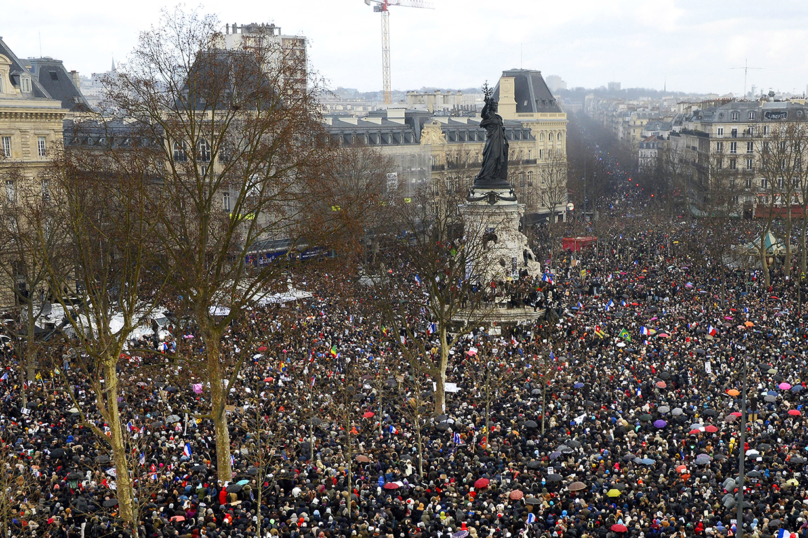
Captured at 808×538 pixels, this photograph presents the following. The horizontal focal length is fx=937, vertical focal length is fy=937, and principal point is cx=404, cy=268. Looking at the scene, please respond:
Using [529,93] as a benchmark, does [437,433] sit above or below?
below

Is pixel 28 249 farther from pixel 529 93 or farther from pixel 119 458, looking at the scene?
pixel 529 93

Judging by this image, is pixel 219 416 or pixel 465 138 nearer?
pixel 219 416

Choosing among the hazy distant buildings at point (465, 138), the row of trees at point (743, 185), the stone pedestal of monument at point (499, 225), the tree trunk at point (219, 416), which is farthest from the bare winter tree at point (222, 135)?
the hazy distant buildings at point (465, 138)

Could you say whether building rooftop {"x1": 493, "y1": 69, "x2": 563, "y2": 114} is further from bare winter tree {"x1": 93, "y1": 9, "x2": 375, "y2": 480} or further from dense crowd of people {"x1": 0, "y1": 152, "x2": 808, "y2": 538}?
bare winter tree {"x1": 93, "y1": 9, "x2": 375, "y2": 480}

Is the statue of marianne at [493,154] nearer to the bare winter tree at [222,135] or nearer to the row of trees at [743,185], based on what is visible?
the row of trees at [743,185]

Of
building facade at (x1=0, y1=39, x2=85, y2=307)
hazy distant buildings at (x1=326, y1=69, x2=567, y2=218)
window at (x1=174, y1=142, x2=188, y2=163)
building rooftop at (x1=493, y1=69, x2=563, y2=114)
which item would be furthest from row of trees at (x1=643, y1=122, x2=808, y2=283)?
building facade at (x1=0, y1=39, x2=85, y2=307)

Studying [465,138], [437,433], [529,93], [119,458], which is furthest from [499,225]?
[529,93]

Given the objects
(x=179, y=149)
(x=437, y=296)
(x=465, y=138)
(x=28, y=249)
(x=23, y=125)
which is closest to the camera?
(x=179, y=149)
